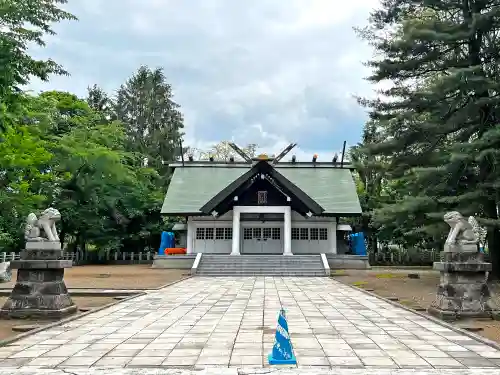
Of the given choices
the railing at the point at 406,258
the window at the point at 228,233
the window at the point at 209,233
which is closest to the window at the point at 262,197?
the window at the point at 228,233

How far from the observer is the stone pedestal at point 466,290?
9812 mm

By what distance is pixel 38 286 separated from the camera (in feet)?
32.6

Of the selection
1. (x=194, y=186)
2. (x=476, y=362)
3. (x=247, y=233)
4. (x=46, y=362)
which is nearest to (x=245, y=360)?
(x=46, y=362)

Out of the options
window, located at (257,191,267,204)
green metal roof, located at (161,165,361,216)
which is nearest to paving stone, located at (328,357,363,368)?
window, located at (257,191,267,204)

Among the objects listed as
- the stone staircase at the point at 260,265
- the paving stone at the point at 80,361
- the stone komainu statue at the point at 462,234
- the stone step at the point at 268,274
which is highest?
the stone komainu statue at the point at 462,234

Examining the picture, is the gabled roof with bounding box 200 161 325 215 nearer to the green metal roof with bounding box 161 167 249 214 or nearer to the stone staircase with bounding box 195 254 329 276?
the green metal roof with bounding box 161 167 249 214

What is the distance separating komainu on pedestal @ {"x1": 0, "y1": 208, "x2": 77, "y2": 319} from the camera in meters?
9.78

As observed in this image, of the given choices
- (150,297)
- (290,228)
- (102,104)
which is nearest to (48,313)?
(150,297)

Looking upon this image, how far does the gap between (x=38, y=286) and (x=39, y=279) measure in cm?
14

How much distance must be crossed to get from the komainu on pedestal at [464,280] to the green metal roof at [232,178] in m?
18.4

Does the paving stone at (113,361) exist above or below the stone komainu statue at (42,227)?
below

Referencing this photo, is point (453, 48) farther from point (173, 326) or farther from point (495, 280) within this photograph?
point (173, 326)

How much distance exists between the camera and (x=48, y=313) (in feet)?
31.6

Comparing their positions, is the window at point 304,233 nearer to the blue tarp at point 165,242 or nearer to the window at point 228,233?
the window at point 228,233
